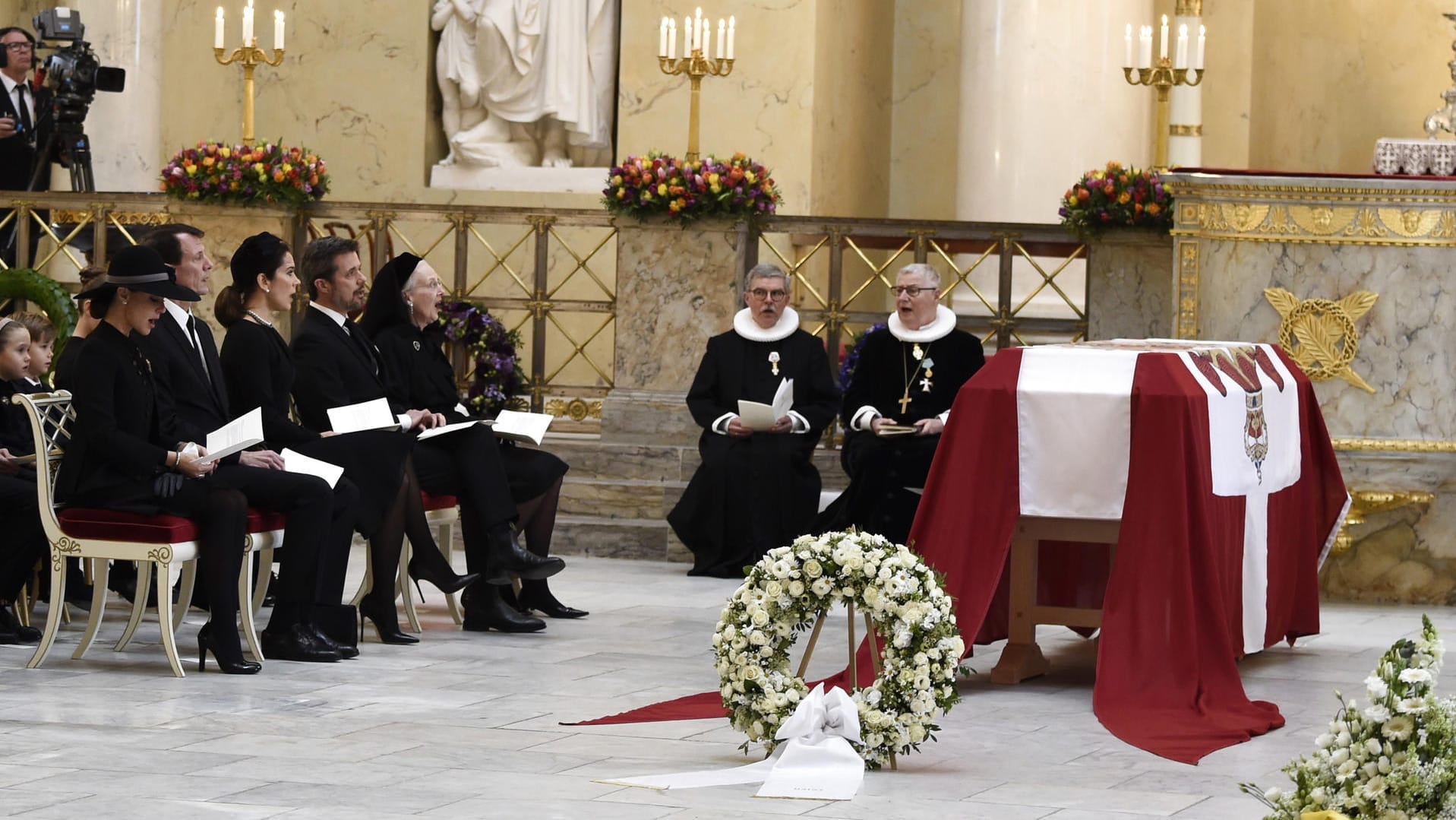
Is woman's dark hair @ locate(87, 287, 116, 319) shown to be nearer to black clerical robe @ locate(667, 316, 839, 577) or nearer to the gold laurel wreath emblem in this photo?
black clerical robe @ locate(667, 316, 839, 577)

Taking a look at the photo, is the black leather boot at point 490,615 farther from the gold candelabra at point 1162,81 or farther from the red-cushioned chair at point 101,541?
the gold candelabra at point 1162,81

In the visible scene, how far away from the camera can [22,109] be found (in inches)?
504

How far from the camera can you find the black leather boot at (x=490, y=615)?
329 inches

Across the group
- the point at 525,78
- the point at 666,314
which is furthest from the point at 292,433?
the point at 525,78

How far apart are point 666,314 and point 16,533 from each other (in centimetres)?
424

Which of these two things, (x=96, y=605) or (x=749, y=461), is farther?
(x=749, y=461)

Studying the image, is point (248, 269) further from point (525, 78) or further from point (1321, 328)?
point (525, 78)

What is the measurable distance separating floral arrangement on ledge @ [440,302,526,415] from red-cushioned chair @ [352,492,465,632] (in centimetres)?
231

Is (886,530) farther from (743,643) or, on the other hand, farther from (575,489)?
(743,643)

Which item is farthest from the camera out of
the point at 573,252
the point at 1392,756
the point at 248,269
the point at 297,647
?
the point at 573,252

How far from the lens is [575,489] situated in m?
11.1

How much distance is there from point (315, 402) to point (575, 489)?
3094mm

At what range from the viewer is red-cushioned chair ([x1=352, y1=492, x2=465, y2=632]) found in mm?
8227

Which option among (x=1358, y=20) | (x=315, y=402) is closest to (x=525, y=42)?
(x=1358, y=20)
